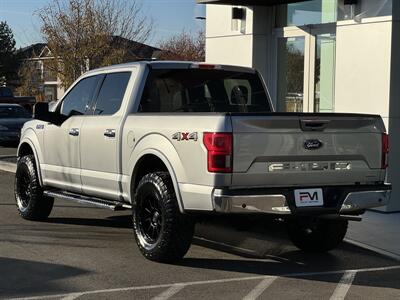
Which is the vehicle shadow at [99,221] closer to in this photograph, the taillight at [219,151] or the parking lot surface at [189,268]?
the parking lot surface at [189,268]

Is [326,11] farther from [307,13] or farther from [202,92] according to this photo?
[202,92]

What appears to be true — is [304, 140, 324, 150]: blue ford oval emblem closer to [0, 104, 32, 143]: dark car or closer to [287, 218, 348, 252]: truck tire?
[287, 218, 348, 252]: truck tire

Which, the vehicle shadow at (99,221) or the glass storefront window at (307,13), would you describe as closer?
the vehicle shadow at (99,221)

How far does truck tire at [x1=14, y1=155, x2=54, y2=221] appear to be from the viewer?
29.3 ft

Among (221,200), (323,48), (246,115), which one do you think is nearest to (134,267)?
(221,200)

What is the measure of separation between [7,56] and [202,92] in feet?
195

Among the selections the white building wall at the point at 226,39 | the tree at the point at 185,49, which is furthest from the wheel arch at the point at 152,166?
the tree at the point at 185,49

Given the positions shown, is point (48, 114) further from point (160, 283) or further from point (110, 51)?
point (110, 51)

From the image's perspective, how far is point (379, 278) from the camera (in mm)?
6414

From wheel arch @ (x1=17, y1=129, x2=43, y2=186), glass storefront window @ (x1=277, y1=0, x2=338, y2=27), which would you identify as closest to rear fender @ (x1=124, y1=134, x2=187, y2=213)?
wheel arch @ (x1=17, y1=129, x2=43, y2=186)

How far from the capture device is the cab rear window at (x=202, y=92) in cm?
751

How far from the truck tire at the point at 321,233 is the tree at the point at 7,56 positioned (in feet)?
194

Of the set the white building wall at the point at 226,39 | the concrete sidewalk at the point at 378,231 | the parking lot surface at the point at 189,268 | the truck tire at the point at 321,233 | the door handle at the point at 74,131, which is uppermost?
the white building wall at the point at 226,39

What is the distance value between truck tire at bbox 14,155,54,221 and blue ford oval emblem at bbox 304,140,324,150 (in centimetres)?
417
